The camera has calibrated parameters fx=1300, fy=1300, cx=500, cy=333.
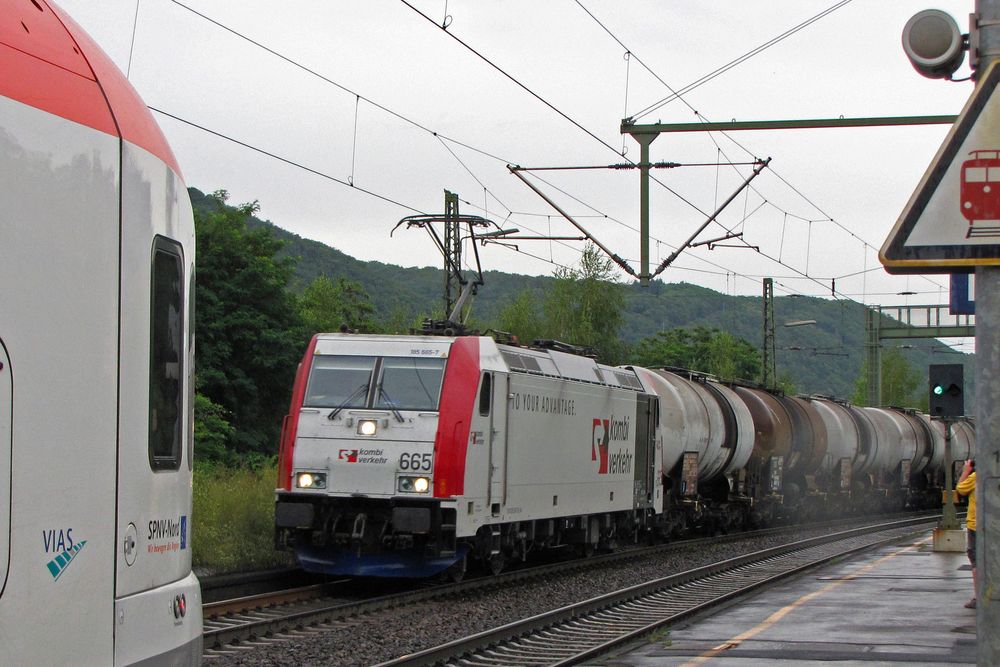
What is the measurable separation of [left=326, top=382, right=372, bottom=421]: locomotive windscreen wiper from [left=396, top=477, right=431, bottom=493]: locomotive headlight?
1176 mm

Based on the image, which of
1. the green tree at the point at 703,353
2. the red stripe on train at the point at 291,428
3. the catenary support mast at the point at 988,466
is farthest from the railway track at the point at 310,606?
the green tree at the point at 703,353

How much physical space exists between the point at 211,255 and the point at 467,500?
25.4 metres

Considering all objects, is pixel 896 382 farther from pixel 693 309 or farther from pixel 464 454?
pixel 464 454

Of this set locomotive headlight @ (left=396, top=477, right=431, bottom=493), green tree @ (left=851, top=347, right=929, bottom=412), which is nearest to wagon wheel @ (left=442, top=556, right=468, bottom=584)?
locomotive headlight @ (left=396, top=477, right=431, bottom=493)

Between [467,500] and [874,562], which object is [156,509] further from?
[874,562]

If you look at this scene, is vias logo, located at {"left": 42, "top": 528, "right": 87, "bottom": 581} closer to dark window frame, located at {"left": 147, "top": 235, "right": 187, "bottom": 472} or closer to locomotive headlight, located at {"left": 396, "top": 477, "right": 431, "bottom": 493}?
dark window frame, located at {"left": 147, "top": 235, "right": 187, "bottom": 472}

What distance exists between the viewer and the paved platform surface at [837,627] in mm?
10812

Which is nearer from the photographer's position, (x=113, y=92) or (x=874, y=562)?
(x=113, y=92)

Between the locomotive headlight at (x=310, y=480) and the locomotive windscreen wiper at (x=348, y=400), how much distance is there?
0.70m

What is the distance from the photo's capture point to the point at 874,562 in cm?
2095

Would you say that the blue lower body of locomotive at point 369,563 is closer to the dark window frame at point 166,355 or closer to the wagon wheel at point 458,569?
the wagon wheel at point 458,569

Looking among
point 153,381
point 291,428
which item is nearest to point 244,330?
point 291,428

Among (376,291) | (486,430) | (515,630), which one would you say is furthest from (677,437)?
(376,291)

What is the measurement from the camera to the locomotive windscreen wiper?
15781 mm
